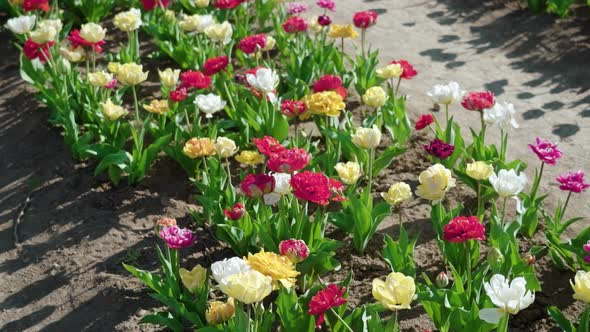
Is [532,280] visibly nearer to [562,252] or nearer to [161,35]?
[562,252]

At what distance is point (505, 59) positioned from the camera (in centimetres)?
572

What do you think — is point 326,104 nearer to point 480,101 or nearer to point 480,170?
point 480,101

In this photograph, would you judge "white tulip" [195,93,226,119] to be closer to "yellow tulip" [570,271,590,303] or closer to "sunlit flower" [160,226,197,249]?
"sunlit flower" [160,226,197,249]

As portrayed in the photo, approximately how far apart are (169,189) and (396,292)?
1957mm

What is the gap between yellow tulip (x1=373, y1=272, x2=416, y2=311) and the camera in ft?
8.45

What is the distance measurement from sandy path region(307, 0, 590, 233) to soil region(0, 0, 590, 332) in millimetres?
13

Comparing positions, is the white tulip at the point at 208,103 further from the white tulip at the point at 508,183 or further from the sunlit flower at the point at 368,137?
the white tulip at the point at 508,183

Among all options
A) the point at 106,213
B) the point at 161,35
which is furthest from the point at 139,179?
the point at 161,35

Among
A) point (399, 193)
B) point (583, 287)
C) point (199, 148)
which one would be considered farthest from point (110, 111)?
point (583, 287)

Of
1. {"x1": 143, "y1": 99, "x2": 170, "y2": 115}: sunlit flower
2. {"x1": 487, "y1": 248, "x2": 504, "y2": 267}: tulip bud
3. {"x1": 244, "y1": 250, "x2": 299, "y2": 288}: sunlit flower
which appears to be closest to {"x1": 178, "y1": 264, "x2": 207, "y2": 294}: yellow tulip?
{"x1": 244, "y1": 250, "x2": 299, "y2": 288}: sunlit flower

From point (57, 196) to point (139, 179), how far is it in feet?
1.41

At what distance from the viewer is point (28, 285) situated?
3.65 meters

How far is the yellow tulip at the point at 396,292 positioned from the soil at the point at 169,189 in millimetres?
769

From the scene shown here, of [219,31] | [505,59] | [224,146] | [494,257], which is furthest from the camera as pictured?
[505,59]
